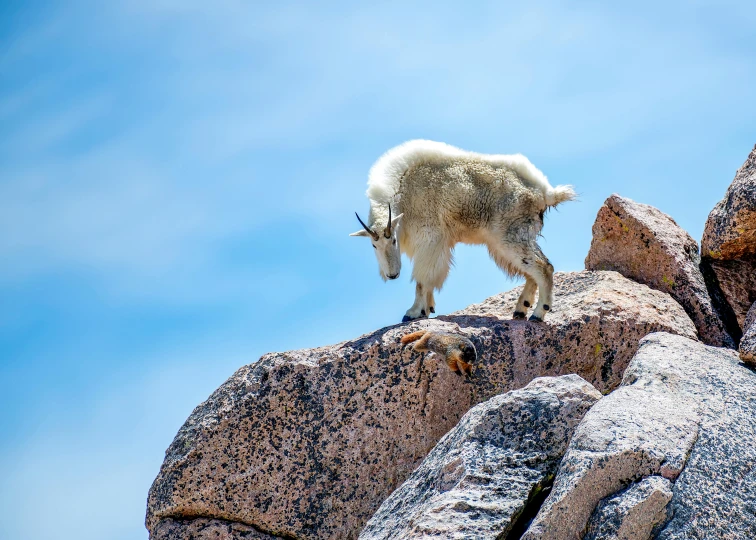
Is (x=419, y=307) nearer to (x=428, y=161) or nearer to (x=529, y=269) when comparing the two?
(x=529, y=269)

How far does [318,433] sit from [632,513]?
3.15 m

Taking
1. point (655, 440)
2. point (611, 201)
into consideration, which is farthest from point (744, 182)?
point (655, 440)

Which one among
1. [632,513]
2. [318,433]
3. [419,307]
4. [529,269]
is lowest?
[632,513]

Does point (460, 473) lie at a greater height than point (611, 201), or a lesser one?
lesser

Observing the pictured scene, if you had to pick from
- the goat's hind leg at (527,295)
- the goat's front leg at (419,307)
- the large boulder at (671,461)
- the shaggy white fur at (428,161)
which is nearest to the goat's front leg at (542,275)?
the goat's hind leg at (527,295)

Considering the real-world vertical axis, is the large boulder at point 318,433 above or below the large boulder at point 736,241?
below

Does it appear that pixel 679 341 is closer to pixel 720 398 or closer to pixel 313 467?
pixel 720 398

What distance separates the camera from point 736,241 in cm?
846

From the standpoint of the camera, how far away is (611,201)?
9.90 m

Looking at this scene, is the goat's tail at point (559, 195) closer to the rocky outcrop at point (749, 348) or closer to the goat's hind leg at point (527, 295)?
the goat's hind leg at point (527, 295)

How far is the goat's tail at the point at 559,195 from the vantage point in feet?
31.9

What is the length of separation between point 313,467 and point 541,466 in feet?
7.76

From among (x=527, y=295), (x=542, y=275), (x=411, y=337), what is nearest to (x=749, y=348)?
(x=411, y=337)

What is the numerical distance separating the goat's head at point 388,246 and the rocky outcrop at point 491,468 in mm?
4200
